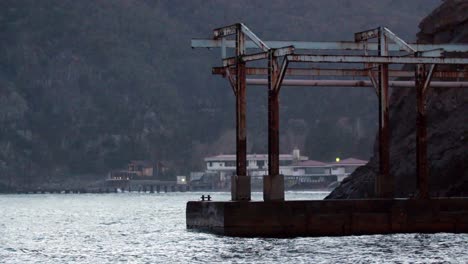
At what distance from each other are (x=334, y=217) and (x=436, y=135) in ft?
109

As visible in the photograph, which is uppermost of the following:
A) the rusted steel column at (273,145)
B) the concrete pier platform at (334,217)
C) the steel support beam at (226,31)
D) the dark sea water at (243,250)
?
the steel support beam at (226,31)

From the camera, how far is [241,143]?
70.9 m

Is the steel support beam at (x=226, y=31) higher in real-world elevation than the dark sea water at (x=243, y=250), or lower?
higher

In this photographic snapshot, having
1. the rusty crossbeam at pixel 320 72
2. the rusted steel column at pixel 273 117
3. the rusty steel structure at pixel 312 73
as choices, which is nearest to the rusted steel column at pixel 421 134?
the rusty steel structure at pixel 312 73

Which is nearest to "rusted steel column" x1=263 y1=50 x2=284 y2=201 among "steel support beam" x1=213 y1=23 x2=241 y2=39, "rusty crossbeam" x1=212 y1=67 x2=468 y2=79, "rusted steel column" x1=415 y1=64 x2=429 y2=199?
"steel support beam" x1=213 y1=23 x2=241 y2=39

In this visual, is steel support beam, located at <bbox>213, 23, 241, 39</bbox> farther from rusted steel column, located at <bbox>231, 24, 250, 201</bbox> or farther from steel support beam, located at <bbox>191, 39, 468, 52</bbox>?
rusted steel column, located at <bbox>231, 24, 250, 201</bbox>

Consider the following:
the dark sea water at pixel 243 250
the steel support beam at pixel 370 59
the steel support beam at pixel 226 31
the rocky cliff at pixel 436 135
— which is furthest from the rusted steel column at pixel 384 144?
the rocky cliff at pixel 436 135

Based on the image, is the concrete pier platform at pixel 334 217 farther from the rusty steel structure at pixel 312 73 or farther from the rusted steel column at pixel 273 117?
the rusted steel column at pixel 273 117

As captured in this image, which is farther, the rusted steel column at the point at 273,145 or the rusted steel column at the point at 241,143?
the rusted steel column at the point at 241,143

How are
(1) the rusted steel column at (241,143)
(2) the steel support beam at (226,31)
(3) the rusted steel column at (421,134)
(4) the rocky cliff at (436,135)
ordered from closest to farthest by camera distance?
1. (1) the rusted steel column at (241,143)
2. (3) the rusted steel column at (421,134)
3. (2) the steel support beam at (226,31)
4. (4) the rocky cliff at (436,135)

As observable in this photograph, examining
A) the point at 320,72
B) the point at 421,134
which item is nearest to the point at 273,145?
the point at 320,72

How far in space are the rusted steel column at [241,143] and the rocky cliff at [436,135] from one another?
73.6 ft

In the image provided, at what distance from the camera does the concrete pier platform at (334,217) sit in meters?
67.6

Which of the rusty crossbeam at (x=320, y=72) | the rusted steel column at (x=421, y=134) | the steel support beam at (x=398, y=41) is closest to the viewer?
the rusted steel column at (x=421, y=134)
